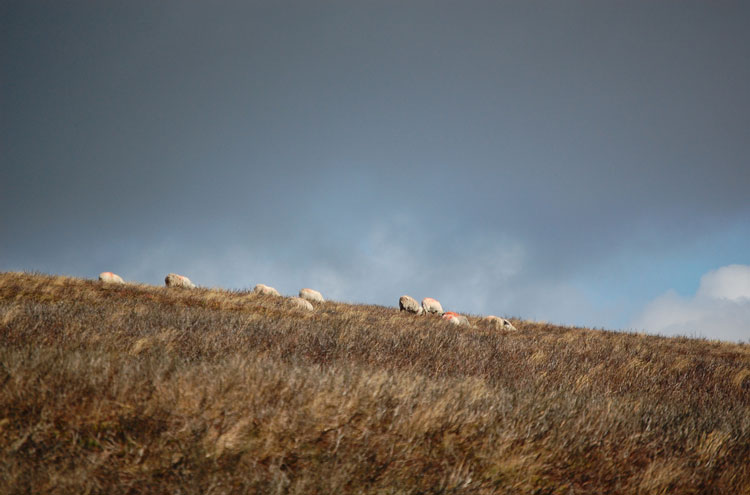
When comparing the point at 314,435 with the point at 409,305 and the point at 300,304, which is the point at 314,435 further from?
the point at 409,305

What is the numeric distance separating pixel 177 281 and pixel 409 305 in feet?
38.3

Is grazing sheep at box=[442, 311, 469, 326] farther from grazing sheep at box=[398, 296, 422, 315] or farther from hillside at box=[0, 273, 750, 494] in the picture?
hillside at box=[0, 273, 750, 494]

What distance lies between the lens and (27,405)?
3.05 m

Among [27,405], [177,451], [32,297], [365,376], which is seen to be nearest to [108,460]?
[177,451]

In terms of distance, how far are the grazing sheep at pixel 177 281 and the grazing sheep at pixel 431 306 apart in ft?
38.3

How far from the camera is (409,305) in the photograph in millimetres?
19641

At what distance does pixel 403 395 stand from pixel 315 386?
80 centimetres

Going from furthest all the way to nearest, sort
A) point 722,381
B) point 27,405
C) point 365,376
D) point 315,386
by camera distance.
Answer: point 722,381 < point 365,376 < point 315,386 < point 27,405

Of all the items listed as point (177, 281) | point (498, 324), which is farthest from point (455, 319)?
point (177, 281)

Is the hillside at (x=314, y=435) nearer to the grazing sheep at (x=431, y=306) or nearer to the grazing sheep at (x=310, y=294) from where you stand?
the grazing sheep at (x=431, y=306)

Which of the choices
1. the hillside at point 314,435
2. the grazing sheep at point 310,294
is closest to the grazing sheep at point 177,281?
the grazing sheep at point 310,294

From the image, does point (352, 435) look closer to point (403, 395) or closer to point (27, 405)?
point (403, 395)

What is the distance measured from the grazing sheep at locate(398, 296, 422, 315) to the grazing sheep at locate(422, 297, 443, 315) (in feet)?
2.07

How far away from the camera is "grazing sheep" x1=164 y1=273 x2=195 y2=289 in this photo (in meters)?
19.8
